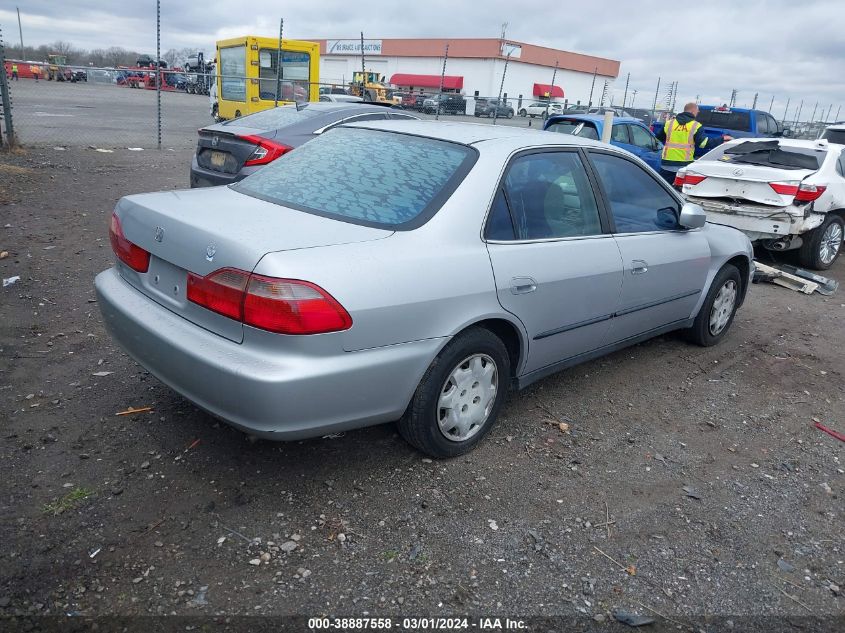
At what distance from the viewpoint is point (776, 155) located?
845 centimetres

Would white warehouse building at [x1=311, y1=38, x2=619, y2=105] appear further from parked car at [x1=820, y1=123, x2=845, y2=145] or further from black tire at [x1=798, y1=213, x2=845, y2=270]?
black tire at [x1=798, y1=213, x2=845, y2=270]

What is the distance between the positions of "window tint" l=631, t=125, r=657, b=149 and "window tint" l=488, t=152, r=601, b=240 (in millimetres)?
10049

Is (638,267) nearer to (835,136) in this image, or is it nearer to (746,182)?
(746,182)

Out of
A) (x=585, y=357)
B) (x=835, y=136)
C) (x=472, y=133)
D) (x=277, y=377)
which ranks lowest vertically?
(x=585, y=357)

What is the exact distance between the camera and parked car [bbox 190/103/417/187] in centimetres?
729

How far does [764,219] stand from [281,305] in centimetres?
717

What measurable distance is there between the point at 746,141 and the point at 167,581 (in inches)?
349

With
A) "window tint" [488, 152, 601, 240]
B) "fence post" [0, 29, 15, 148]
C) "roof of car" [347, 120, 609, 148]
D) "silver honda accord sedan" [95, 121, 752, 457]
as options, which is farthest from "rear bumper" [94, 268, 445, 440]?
"fence post" [0, 29, 15, 148]

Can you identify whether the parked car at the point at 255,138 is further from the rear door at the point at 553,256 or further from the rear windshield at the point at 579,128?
the rear windshield at the point at 579,128

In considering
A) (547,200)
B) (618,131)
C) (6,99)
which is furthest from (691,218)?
(6,99)

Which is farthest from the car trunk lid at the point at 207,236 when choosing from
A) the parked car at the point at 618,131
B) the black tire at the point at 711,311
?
the parked car at the point at 618,131

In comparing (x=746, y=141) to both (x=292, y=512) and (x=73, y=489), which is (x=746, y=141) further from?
(x=73, y=489)

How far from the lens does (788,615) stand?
8.34 ft

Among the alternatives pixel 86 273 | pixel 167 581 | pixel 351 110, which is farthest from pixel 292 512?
pixel 351 110
